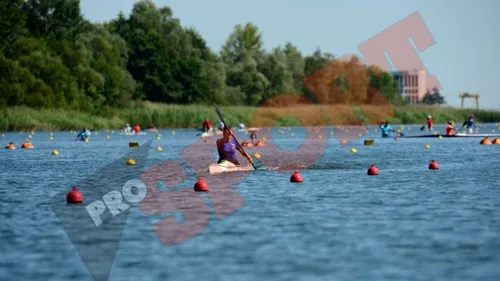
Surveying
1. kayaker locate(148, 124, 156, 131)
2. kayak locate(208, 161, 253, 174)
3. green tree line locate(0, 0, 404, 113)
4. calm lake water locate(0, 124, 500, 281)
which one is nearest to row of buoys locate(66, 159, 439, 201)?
calm lake water locate(0, 124, 500, 281)

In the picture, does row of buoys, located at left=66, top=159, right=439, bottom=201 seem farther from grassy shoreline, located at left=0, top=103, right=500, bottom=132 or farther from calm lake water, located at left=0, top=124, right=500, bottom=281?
grassy shoreline, located at left=0, top=103, right=500, bottom=132

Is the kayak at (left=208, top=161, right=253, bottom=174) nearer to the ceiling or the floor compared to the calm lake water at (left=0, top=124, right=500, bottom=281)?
nearer to the ceiling

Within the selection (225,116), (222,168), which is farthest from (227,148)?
(225,116)

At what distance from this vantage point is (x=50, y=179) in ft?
111

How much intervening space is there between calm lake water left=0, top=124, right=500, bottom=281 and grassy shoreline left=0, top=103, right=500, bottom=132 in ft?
195

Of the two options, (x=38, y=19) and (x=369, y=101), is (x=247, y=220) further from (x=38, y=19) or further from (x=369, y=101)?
(x=369, y=101)

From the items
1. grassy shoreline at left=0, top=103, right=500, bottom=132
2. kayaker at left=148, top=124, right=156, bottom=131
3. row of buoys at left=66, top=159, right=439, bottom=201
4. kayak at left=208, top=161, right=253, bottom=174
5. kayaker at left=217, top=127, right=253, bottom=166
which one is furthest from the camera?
kayaker at left=148, top=124, right=156, bottom=131

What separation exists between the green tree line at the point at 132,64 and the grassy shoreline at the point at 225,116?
4.58 metres

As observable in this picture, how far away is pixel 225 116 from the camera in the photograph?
354 ft

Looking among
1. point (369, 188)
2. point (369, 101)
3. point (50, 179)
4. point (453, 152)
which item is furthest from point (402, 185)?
point (369, 101)

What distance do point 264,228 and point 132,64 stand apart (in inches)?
4945

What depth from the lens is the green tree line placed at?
4183 inches

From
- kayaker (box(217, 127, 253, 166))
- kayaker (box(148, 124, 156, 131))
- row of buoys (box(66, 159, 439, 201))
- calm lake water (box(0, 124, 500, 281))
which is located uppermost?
kayaker (box(217, 127, 253, 166))

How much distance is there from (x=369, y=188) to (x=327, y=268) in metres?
13.6
